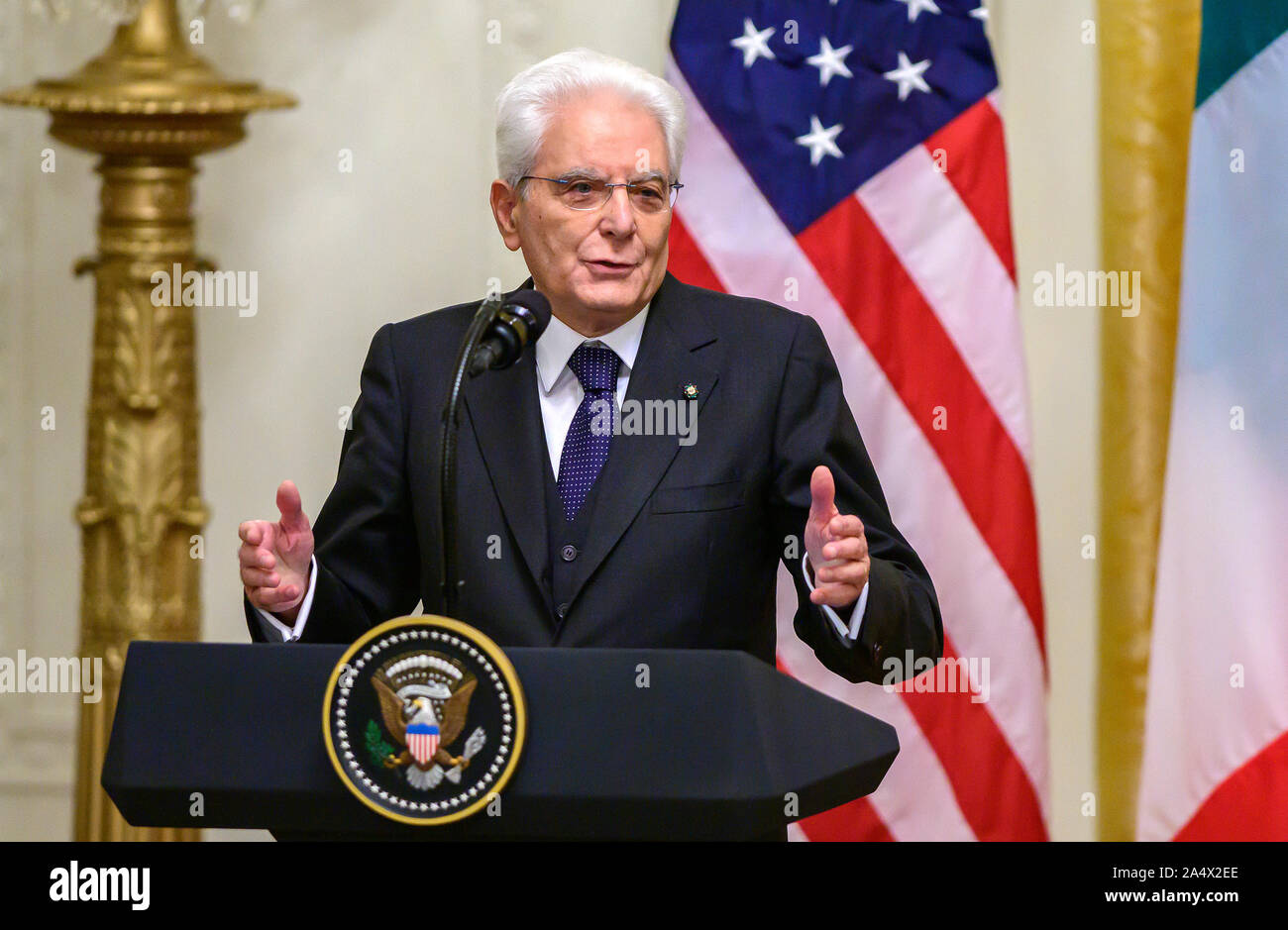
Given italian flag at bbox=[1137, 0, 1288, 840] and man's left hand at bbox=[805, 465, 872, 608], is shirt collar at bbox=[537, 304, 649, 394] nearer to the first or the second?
man's left hand at bbox=[805, 465, 872, 608]

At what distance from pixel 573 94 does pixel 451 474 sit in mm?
801

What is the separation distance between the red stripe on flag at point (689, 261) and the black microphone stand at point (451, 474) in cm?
174

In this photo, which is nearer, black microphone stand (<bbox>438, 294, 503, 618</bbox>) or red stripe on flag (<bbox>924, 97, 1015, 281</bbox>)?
black microphone stand (<bbox>438, 294, 503, 618</bbox>)

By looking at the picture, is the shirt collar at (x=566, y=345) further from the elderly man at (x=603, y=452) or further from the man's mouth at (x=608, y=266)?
the man's mouth at (x=608, y=266)

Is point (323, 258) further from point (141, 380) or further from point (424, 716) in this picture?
point (424, 716)

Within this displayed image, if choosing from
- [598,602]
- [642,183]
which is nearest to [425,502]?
[598,602]

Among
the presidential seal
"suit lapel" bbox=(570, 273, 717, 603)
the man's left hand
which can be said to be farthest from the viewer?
"suit lapel" bbox=(570, 273, 717, 603)

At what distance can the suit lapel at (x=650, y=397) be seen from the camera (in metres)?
2.06

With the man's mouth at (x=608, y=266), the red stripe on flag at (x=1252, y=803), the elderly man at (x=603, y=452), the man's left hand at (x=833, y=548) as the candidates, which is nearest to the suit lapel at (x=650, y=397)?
the elderly man at (x=603, y=452)

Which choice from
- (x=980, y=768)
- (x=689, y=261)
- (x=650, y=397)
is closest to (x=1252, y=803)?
(x=980, y=768)

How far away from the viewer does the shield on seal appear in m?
1.45

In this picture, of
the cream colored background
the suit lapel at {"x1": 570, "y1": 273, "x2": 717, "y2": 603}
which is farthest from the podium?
the cream colored background

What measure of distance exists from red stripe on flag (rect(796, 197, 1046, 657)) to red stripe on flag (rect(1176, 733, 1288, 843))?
469 millimetres

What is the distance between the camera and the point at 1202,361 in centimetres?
325
